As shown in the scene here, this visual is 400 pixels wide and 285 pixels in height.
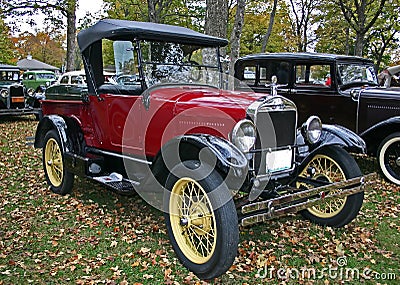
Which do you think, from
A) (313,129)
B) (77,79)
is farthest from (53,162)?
(77,79)

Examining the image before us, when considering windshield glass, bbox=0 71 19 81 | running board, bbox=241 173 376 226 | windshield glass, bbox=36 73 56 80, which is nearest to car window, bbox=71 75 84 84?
windshield glass, bbox=0 71 19 81

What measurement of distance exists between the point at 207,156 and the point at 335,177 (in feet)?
5.78

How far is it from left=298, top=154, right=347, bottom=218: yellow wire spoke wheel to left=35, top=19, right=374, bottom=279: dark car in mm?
11

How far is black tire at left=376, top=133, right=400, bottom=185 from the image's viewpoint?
6.37m

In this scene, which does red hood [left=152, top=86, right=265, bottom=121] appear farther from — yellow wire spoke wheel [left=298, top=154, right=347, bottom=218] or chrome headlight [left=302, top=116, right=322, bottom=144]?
yellow wire spoke wheel [left=298, top=154, right=347, bottom=218]

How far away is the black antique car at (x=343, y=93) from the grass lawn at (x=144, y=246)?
1.38 metres

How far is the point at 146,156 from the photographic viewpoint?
4.52 metres

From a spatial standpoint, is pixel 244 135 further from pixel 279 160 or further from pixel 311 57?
pixel 311 57

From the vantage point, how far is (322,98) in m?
7.43

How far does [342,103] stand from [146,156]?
4220 millimetres

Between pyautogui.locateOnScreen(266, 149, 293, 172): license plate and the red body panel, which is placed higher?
the red body panel

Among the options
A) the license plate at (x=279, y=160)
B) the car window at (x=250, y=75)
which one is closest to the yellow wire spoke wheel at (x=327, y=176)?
the license plate at (x=279, y=160)

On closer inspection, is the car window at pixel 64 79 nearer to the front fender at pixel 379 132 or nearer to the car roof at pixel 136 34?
the car roof at pixel 136 34

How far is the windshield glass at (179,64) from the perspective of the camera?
4.51 metres
